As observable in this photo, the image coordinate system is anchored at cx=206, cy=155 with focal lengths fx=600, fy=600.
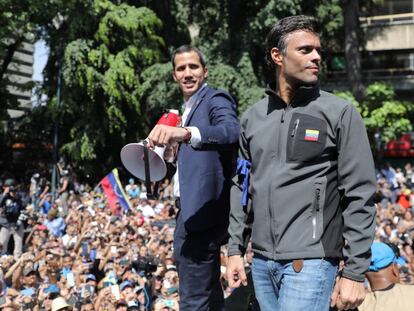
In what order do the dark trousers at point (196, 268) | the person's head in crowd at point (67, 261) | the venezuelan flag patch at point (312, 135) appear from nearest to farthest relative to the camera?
the venezuelan flag patch at point (312, 135)
the dark trousers at point (196, 268)
the person's head in crowd at point (67, 261)

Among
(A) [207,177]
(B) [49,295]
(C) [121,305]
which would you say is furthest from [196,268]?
(B) [49,295]

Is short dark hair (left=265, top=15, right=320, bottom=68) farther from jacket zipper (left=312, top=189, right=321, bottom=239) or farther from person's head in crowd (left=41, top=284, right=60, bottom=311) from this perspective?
person's head in crowd (left=41, top=284, right=60, bottom=311)

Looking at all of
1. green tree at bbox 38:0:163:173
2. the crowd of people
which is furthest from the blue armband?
green tree at bbox 38:0:163:173

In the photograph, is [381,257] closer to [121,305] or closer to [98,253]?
[121,305]

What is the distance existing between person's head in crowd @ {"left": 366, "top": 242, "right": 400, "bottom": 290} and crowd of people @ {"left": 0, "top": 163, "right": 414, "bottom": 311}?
70 cm

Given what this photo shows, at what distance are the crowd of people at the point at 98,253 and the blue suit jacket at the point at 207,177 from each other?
130 cm

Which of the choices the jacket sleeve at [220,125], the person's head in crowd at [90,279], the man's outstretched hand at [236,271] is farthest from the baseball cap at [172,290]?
the man's outstretched hand at [236,271]

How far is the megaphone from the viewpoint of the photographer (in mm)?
2768

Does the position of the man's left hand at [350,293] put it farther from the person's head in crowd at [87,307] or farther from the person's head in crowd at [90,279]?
the person's head in crowd at [90,279]

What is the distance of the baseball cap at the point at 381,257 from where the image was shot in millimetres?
4129

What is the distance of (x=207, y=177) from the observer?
2.83 m

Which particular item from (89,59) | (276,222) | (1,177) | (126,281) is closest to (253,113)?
(276,222)

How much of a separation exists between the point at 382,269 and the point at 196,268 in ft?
5.82

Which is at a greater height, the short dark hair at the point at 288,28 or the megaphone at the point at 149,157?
the short dark hair at the point at 288,28
